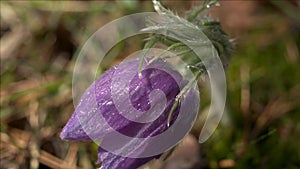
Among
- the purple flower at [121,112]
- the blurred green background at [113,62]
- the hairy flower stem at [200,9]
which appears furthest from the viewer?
the blurred green background at [113,62]

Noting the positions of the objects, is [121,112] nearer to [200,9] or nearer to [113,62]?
[200,9]

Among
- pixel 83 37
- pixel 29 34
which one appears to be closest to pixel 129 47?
pixel 83 37

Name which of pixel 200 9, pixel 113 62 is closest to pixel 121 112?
pixel 200 9

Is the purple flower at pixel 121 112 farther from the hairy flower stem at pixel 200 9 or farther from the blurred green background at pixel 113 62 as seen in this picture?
the blurred green background at pixel 113 62

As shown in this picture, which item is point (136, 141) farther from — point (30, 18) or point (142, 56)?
point (30, 18)

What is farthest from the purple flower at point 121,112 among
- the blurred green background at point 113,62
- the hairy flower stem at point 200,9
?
the blurred green background at point 113,62

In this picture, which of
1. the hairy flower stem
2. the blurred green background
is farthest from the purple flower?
the blurred green background

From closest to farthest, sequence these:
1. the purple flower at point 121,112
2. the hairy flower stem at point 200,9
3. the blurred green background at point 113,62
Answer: the purple flower at point 121,112, the hairy flower stem at point 200,9, the blurred green background at point 113,62
